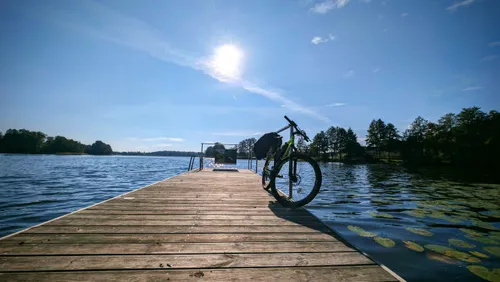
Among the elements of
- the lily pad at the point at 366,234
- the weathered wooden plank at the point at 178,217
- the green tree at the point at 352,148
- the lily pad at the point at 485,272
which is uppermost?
the green tree at the point at 352,148

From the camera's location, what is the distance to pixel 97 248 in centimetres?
217

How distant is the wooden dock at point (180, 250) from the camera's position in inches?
69.3

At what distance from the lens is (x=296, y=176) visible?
4746 millimetres

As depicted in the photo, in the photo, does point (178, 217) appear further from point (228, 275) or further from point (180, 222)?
point (228, 275)

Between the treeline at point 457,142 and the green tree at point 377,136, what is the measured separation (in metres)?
2.62

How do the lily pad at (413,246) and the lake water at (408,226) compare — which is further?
the lily pad at (413,246)

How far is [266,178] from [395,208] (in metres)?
5.26

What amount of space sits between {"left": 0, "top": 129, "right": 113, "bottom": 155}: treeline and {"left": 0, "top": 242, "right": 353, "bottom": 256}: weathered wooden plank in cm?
14166

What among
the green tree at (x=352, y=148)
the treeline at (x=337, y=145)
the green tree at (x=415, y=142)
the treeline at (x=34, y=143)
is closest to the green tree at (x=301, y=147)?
the treeline at (x=337, y=145)

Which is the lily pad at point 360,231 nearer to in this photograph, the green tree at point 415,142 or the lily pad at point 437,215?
the lily pad at point 437,215

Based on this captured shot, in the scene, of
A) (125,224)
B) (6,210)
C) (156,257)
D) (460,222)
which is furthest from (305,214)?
(6,210)

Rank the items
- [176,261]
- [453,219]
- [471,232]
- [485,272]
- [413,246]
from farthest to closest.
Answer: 1. [453,219]
2. [471,232]
3. [413,246]
4. [485,272]
5. [176,261]

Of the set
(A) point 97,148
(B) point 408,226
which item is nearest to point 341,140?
(B) point 408,226

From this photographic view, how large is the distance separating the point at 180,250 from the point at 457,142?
72783mm
